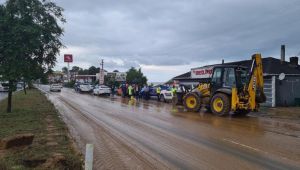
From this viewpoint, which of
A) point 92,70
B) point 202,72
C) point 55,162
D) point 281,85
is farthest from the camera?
point 92,70

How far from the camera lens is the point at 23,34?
17797mm

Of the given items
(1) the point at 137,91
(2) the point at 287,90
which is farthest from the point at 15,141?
(1) the point at 137,91

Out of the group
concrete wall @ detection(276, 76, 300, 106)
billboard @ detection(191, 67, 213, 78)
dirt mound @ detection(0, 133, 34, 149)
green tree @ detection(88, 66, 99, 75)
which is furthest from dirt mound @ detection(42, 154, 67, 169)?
green tree @ detection(88, 66, 99, 75)

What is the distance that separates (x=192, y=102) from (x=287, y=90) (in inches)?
454

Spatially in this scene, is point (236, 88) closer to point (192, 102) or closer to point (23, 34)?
point (192, 102)

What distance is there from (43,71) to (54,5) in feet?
13.0

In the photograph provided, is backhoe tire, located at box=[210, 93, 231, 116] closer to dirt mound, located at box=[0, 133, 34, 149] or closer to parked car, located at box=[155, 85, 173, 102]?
dirt mound, located at box=[0, 133, 34, 149]

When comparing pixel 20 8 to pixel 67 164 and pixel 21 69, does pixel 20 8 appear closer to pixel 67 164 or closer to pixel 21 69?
pixel 21 69

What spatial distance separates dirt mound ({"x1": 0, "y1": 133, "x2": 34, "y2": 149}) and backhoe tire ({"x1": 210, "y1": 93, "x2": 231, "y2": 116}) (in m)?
12.1

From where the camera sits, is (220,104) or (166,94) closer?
(220,104)

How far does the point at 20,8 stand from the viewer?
59.5 feet

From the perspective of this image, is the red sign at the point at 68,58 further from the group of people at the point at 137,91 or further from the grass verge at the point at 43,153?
the grass verge at the point at 43,153

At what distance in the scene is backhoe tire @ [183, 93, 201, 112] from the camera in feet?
72.4

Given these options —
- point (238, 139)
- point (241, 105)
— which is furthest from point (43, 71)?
point (238, 139)
